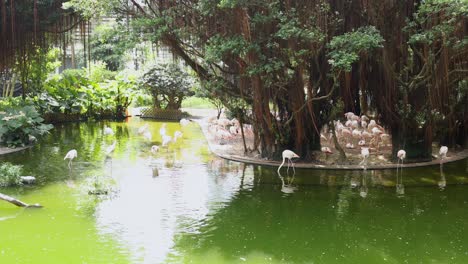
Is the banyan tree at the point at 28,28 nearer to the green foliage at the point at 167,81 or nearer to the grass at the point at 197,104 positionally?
the green foliage at the point at 167,81

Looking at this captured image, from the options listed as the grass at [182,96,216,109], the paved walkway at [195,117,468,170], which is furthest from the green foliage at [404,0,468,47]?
the grass at [182,96,216,109]

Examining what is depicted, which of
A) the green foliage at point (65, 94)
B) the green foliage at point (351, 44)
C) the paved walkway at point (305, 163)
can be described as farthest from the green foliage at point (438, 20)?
the green foliage at point (65, 94)

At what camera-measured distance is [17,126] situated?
10.4 meters

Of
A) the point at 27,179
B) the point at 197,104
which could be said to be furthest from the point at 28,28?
the point at 197,104

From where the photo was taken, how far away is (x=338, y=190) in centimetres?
754

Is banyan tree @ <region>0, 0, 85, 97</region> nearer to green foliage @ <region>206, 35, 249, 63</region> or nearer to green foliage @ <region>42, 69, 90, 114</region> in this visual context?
green foliage @ <region>42, 69, 90, 114</region>

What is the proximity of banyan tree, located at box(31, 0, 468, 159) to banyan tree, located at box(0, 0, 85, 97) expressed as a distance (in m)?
2.71

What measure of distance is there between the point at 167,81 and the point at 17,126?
6699 millimetres

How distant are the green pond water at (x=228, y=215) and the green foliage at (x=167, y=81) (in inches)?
286

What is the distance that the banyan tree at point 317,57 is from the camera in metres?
7.56

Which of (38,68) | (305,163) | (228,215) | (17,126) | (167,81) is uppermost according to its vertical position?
(38,68)

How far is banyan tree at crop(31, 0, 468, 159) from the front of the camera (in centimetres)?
756

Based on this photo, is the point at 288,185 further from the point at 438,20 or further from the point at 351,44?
the point at 438,20

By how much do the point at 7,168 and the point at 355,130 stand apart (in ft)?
20.8
